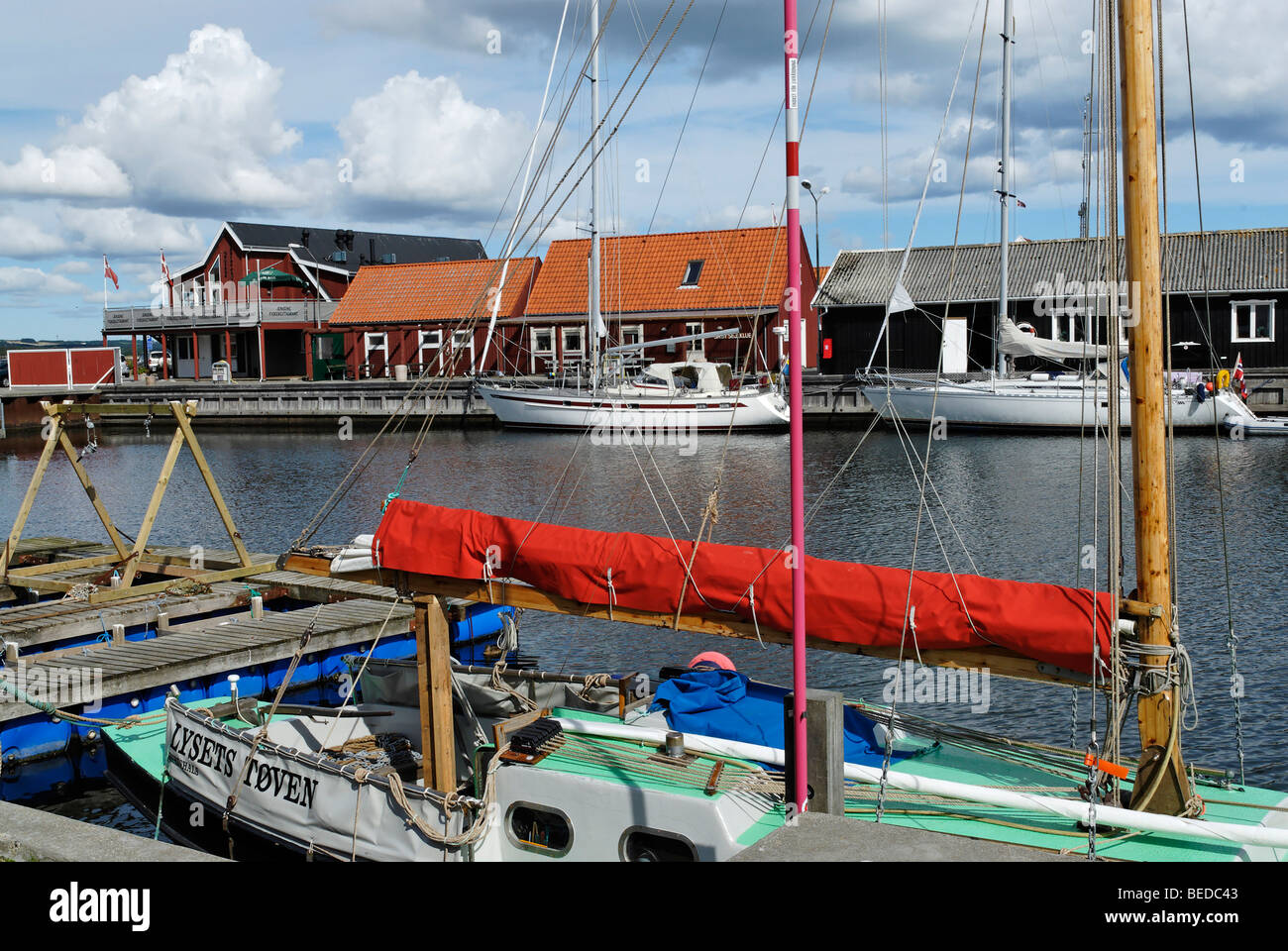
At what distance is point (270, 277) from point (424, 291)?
468 inches

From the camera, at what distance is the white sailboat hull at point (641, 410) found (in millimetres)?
47312

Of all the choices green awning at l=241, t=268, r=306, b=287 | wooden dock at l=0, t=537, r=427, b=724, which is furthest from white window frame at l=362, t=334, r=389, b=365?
wooden dock at l=0, t=537, r=427, b=724

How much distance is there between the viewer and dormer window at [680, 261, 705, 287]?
56.9 metres

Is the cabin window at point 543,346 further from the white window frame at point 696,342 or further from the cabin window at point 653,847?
the cabin window at point 653,847

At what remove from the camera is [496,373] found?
56562mm

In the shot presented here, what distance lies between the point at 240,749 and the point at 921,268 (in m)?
50.1

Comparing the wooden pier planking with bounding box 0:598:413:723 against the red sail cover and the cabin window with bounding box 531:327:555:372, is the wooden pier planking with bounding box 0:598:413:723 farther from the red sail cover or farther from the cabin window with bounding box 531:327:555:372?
the cabin window with bounding box 531:327:555:372

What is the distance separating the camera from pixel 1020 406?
4459 cm

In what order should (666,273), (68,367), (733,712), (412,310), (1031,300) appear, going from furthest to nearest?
1. (68,367)
2. (412,310)
3. (666,273)
4. (1031,300)
5. (733,712)

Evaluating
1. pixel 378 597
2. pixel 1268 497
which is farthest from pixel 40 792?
pixel 1268 497

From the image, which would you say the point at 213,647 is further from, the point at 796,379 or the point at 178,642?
the point at 796,379

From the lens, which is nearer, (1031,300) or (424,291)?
(1031,300)

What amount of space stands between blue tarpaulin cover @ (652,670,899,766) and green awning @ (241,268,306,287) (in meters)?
64.1

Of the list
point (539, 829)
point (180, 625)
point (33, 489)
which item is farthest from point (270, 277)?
point (539, 829)
